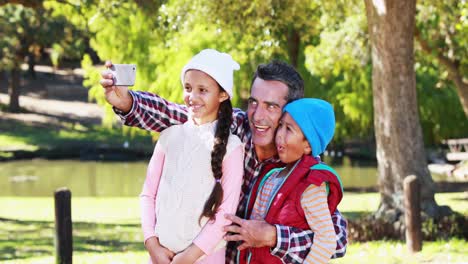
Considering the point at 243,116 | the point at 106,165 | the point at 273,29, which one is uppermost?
the point at 273,29

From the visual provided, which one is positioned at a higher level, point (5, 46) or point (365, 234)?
point (5, 46)

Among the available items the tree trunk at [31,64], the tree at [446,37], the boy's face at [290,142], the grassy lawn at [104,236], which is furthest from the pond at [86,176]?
the boy's face at [290,142]

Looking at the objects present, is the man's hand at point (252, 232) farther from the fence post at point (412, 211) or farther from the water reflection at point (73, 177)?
the water reflection at point (73, 177)

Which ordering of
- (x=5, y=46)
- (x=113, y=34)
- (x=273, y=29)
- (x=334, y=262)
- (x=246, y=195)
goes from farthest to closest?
(x=5, y=46), (x=113, y=34), (x=273, y=29), (x=334, y=262), (x=246, y=195)

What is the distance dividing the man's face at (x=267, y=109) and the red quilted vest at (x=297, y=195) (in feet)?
0.60

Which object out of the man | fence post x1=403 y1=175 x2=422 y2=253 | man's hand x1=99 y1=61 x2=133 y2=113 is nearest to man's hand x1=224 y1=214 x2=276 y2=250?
the man

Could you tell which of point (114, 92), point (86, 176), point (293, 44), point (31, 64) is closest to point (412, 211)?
point (114, 92)

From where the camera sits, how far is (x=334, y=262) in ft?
28.1

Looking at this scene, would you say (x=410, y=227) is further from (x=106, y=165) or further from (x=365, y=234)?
(x=106, y=165)

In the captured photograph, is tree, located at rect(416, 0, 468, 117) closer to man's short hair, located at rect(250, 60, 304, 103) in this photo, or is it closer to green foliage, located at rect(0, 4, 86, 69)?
man's short hair, located at rect(250, 60, 304, 103)

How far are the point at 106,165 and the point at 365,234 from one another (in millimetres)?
23261

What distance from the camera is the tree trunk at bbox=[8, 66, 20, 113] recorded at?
41.6 m

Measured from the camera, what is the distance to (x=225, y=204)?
3209 millimetres

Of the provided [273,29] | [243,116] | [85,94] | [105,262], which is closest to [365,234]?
[105,262]
